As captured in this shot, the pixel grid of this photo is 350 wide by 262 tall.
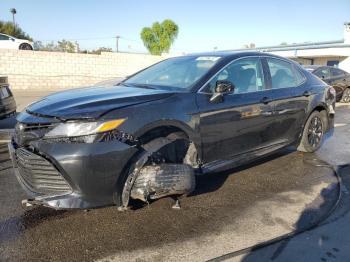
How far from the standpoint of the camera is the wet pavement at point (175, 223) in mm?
2953

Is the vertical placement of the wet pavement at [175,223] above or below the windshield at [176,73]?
below

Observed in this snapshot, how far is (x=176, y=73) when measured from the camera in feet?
14.4

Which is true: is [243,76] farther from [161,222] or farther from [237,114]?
[161,222]

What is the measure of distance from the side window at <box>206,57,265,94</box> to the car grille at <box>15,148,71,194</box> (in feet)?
6.11

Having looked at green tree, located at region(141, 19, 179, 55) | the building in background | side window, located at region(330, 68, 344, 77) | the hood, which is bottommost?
the hood

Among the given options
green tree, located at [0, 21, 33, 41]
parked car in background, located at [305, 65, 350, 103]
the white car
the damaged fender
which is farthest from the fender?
green tree, located at [0, 21, 33, 41]

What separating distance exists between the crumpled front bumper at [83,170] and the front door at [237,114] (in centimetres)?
106

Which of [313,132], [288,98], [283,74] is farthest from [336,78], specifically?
[288,98]

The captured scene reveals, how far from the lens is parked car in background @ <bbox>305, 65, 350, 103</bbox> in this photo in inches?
487

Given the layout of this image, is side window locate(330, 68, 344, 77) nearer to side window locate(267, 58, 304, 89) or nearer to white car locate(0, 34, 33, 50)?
side window locate(267, 58, 304, 89)

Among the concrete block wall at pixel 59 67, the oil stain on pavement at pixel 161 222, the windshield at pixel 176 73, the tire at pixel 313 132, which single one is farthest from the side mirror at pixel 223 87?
the concrete block wall at pixel 59 67

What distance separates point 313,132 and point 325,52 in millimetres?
22319

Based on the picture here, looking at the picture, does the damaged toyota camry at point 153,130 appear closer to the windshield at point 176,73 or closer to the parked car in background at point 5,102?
the windshield at point 176,73

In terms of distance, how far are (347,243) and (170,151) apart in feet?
6.02
